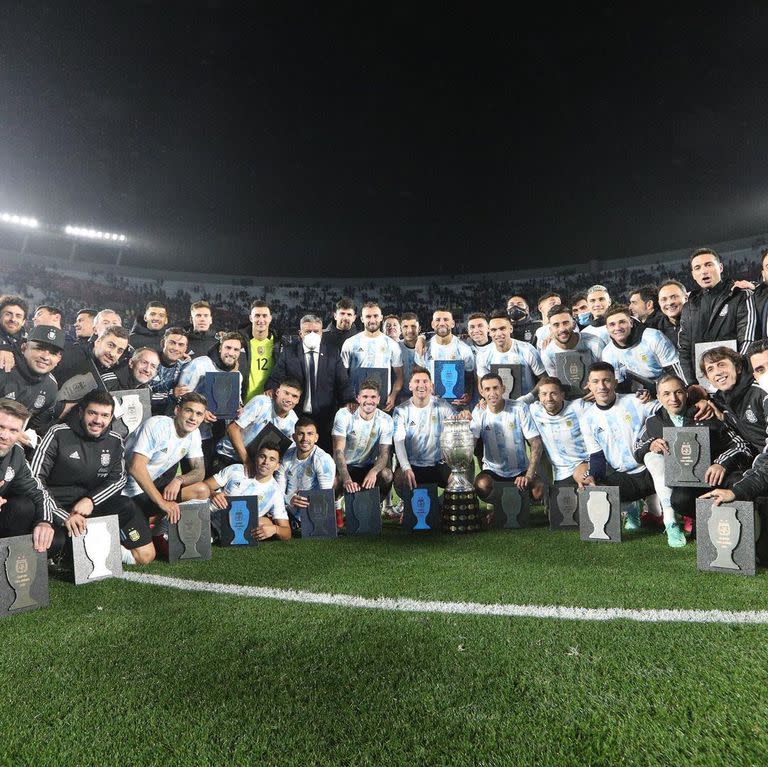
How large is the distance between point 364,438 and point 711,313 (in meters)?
3.47

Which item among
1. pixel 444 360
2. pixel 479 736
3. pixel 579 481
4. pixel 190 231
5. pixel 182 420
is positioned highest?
pixel 190 231

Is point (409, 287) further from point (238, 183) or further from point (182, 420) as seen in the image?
point (182, 420)

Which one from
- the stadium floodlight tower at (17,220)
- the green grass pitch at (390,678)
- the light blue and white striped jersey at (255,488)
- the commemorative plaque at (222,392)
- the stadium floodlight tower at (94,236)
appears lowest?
the green grass pitch at (390,678)

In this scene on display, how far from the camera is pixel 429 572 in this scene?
4180 mm

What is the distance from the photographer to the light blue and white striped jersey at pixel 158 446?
5.27 metres

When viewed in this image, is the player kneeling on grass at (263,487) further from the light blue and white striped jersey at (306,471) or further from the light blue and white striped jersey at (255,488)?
the light blue and white striped jersey at (306,471)

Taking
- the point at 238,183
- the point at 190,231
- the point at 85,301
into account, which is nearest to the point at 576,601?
the point at 238,183

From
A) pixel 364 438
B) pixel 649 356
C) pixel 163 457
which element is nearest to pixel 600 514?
pixel 649 356

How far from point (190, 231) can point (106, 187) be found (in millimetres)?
4225

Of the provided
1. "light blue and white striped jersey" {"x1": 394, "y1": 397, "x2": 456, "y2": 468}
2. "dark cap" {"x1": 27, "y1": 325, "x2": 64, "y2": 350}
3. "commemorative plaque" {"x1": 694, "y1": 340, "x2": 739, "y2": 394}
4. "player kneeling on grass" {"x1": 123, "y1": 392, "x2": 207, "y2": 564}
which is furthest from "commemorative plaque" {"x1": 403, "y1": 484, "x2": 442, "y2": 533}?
"dark cap" {"x1": 27, "y1": 325, "x2": 64, "y2": 350}

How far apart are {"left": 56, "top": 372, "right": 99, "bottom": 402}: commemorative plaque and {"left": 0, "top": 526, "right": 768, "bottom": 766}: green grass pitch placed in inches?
72.4

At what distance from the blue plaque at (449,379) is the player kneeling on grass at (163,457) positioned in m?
2.46

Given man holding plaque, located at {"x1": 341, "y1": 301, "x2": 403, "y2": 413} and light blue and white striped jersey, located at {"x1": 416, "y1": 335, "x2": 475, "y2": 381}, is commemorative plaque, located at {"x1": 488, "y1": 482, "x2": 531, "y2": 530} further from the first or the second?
light blue and white striped jersey, located at {"x1": 416, "y1": 335, "x2": 475, "y2": 381}

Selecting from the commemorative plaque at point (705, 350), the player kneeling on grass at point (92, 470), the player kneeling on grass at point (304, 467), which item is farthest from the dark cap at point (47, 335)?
the commemorative plaque at point (705, 350)
